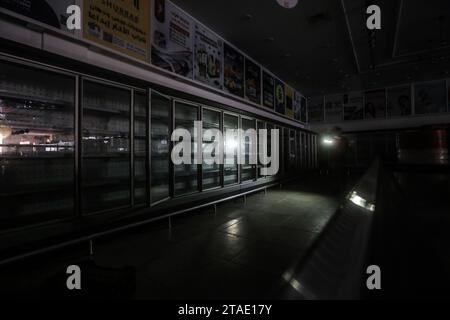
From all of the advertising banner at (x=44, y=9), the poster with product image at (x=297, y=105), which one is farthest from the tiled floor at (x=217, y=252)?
the poster with product image at (x=297, y=105)

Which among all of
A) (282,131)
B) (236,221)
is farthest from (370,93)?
(236,221)

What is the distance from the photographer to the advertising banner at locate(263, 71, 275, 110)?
7.90 meters

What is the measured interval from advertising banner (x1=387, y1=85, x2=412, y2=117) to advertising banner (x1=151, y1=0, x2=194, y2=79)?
33.2ft

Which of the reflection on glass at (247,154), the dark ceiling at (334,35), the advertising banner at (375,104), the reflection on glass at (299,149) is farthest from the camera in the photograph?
the advertising banner at (375,104)

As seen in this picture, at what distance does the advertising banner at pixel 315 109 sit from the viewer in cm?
1219

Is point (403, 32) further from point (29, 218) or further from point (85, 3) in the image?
point (29, 218)

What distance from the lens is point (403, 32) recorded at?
19.3 ft

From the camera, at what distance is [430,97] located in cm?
987

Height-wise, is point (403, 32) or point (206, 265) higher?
point (403, 32)

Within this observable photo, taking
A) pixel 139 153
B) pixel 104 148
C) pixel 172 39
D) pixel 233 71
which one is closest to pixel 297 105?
pixel 233 71

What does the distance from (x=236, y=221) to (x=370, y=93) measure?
35.8 ft

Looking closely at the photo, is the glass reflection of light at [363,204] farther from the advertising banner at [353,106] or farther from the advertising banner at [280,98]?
the advertising banner at [353,106]

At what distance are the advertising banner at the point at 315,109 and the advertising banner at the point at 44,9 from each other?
11.6m

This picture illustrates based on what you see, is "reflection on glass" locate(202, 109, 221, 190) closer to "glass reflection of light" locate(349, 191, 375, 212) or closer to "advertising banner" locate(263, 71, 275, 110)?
"advertising banner" locate(263, 71, 275, 110)
